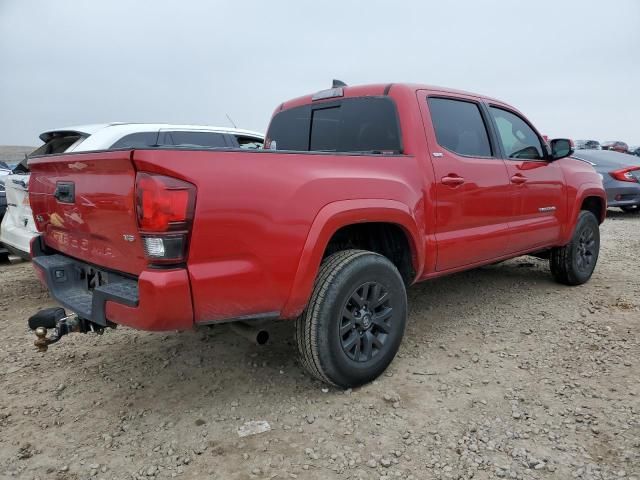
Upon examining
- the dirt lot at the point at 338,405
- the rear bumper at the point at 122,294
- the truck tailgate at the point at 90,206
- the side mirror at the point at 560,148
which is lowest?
the dirt lot at the point at 338,405

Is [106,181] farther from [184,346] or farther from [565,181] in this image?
[565,181]

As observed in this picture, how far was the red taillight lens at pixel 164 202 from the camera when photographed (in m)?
1.97

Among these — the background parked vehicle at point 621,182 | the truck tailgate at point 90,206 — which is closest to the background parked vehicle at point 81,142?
the truck tailgate at point 90,206

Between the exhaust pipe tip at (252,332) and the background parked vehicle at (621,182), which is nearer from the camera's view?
the exhaust pipe tip at (252,332)

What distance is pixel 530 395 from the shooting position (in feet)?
8.82

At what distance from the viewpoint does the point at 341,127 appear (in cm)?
347

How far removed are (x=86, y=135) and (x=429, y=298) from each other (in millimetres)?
3951

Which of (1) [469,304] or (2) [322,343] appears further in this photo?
(1) [469,304]

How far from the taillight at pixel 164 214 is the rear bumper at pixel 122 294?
0.10 m

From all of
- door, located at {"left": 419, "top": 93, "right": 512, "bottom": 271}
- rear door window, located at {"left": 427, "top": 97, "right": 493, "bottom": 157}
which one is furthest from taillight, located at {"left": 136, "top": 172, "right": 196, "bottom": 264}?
rear door window, located at {"left": 427, "top": 97, "right": 493, "bottom": 157}

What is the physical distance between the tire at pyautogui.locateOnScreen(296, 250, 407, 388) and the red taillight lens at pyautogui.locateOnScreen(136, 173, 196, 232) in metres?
0.86

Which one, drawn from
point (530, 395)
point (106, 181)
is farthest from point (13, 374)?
point (530, 395)

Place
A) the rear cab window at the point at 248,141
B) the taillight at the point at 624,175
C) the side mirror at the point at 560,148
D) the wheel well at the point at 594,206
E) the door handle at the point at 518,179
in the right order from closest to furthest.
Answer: the door handle at the point at 518,179 → the side mirror at the point at 560,148 → the wheel well at the point at 594,206 → the rear cab window at the point at 248,141 → the taillight at the point at 624,175

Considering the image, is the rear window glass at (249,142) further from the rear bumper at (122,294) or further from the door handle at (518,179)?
the rear bumper at (122,294)
